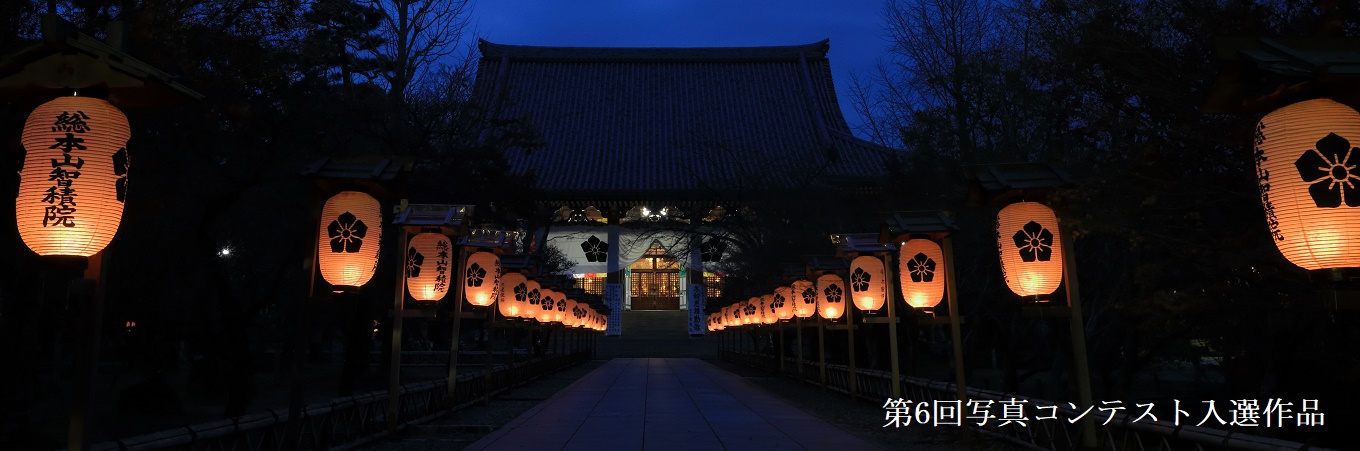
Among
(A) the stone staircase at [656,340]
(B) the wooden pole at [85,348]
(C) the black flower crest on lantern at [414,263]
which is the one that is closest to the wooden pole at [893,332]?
(C) the black flower crest on lantern at [414,263]

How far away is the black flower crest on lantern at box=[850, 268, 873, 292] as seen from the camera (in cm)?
1559

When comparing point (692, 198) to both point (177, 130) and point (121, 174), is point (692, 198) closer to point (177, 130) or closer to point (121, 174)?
point (177, 130)

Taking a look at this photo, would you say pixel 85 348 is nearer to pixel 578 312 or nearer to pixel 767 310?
pixel 767 310

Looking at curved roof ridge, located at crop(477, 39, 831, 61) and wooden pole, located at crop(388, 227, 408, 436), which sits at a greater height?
curved roof ridge, located at crop(477, 39, 831, 61)

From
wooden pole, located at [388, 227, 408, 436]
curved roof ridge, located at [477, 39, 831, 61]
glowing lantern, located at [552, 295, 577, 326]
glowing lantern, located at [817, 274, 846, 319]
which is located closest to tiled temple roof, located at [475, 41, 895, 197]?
curved roof ridge, located at [477, 39, 831, 61]

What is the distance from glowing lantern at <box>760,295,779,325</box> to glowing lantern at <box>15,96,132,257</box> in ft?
66.9

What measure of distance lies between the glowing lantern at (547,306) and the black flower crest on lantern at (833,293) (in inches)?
325

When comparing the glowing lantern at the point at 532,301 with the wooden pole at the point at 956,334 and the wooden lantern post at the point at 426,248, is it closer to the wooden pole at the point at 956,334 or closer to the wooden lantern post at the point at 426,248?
the wooden lantern post at the point at 426,248

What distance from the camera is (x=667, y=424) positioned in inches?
493

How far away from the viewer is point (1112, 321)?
1616 cm

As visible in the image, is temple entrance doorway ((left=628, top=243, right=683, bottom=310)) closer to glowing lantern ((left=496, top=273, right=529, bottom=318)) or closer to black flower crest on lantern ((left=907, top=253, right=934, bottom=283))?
glowing lantern ((left=496, top=273, right=529, bottom=318))

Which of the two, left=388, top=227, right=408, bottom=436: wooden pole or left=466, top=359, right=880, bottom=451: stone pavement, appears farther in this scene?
left=388, top=227, right=408, bottom=436: wooden pole

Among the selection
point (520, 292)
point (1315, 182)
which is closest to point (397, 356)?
point (520, 292)

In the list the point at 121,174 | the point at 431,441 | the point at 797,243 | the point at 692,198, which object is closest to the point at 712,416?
the point at 431,441
